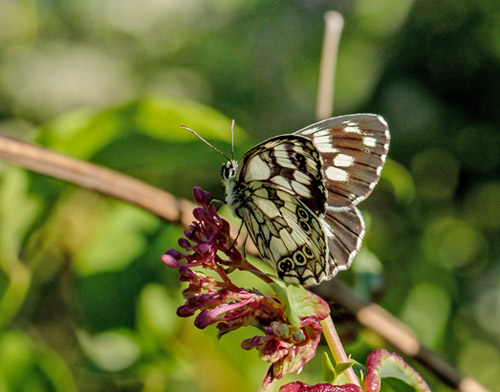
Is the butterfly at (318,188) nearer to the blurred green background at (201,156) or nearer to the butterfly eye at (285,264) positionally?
the butterfly eye at (285,264)

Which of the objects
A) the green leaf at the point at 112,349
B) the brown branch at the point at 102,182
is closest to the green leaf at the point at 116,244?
the green leaf at the point at 112,349

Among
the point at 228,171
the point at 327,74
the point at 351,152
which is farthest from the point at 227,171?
the point at 327,74

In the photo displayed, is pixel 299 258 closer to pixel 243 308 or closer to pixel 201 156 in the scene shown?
pixel 243 308

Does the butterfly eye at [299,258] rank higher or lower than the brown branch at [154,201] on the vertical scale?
higher

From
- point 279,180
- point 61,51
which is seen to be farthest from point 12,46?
point 279,180

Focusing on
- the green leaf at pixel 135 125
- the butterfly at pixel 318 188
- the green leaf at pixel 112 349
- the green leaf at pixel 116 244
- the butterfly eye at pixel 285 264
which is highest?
the butterfly at pixel 318 188

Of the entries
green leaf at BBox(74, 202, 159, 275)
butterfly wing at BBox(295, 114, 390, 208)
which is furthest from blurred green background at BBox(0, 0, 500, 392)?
butterfly wing at BBox(295, 114, 390, 208)
